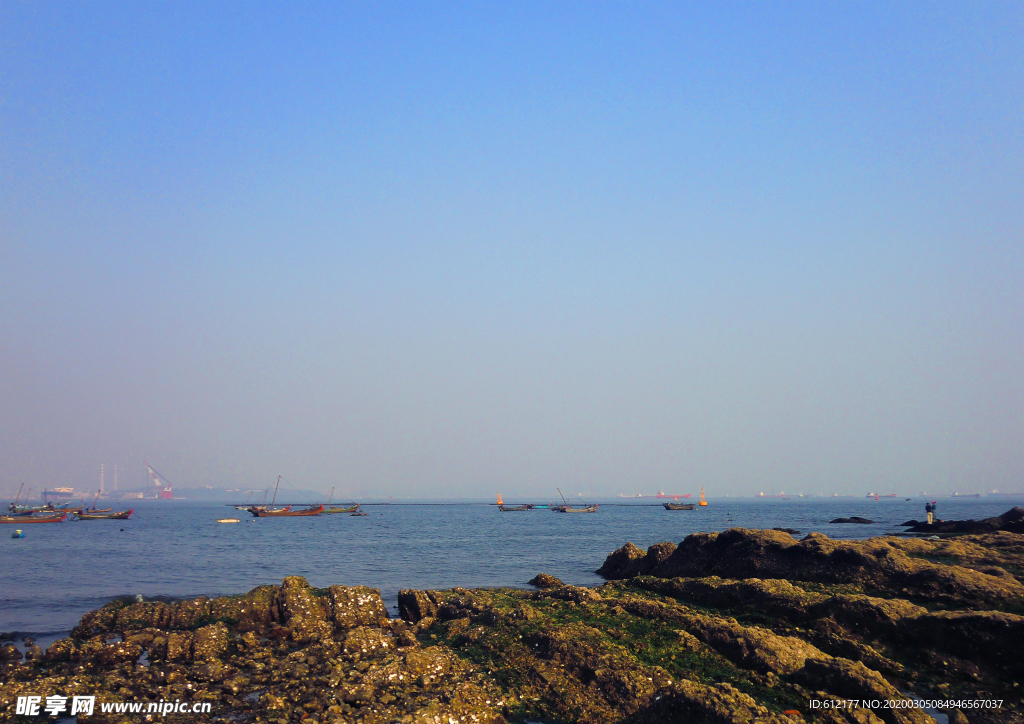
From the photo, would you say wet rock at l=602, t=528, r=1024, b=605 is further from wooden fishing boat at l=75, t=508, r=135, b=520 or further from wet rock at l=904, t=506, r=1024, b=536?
wooden fishing boat at l=75, t=508, r=135, b=520

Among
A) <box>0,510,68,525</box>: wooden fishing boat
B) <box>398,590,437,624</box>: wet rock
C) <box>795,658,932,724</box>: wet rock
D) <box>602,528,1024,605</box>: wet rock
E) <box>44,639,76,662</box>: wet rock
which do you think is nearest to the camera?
<box>795,658,932,724</box>: wet rock

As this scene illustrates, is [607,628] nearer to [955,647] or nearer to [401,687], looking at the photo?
[401,687]

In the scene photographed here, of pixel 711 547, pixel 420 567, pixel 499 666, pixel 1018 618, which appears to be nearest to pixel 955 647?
pixel 1018 618

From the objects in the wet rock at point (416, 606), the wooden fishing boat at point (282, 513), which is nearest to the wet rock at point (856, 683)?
the wet rock at point (416, 606)

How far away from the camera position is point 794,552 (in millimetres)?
29391

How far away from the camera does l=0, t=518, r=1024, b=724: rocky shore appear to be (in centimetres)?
1441

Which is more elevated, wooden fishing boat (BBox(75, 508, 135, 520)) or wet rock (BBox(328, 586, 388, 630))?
wet rock (BBox(328, 586, 388, 630))

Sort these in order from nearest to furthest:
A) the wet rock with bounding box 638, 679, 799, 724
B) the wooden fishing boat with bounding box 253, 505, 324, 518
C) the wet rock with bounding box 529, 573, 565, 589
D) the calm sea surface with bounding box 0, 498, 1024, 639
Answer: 1. the wet rock with bounding box 638, 679, 799, 724
2. the wet rock with bounding box 529, 573, 565, 589
3. the calm sea surface with bounding box 0, 498, 1024, 639
4. the wooden fishing boat with bounding box 253, 505, 324, 518

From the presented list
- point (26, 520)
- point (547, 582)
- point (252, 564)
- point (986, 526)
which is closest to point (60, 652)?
point (547, 582)

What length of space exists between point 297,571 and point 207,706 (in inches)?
1287

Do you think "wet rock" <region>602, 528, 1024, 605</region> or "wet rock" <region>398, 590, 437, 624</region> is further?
"wet rock" <region>398, 590, 437, 624</region>

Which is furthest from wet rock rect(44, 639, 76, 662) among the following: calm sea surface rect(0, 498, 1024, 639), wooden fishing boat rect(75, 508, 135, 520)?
wooden fishing boat rect(75, 508, 135, 520)

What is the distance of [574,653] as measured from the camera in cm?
1723

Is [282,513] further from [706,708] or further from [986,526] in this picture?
[706,708]
